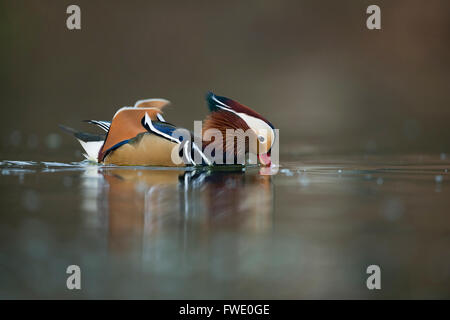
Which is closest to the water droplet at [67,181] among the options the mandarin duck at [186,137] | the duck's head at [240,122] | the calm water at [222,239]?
the calm water at [222,239]

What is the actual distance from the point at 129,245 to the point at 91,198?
0.40m

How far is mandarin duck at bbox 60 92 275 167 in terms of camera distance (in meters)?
1.62

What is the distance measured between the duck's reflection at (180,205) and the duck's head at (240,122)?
9.3 inches

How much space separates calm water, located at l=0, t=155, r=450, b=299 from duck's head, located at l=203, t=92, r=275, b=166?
437 millimetres

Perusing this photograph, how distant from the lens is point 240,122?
5.30 feet

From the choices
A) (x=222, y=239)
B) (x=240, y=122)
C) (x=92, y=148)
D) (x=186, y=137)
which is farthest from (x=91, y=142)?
(x=222, y=239)

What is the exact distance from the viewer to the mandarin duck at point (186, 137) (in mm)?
1625

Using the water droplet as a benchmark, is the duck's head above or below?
above

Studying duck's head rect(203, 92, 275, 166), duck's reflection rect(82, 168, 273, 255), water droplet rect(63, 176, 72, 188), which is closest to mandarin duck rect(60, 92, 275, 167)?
duck's head rect(203, 92, 275, 166)

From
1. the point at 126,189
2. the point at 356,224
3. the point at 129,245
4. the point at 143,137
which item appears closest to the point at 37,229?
the point at 129,245

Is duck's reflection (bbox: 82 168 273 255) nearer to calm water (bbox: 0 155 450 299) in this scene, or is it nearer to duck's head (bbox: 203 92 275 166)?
calm water (bbox: 0 155 450 299)

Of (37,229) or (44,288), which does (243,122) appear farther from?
(44,288)

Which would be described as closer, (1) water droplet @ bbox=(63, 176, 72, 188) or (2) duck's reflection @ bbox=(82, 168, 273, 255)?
(2) duck's reflection @ bbox=(82, 168, 273, 255)

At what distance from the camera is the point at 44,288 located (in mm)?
460
